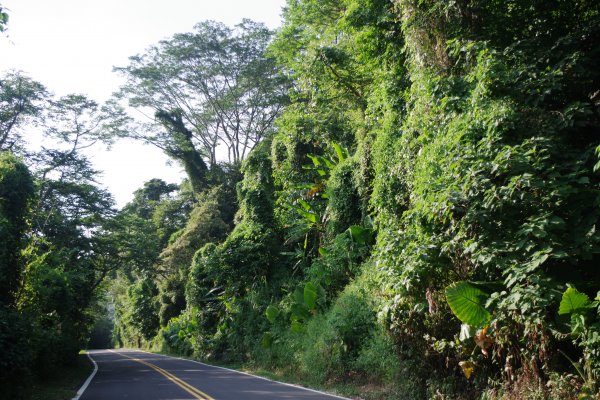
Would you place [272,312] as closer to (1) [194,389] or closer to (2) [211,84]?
(1) [194,389]

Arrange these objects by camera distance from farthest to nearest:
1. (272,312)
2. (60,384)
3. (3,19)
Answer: (272,312) → (60,384) → (3,19)

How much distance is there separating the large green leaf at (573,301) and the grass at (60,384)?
412 inches

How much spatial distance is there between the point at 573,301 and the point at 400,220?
17.2 feet

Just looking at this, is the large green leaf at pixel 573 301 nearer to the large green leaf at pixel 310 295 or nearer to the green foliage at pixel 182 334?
the large green leaf at pixel 310 295

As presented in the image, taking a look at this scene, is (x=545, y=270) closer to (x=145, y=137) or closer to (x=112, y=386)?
(x=112, y=386)

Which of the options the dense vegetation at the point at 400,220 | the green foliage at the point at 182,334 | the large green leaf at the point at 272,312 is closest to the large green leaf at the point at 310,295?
the dense vegetation at the point at 400,220

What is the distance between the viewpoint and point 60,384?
14.8m

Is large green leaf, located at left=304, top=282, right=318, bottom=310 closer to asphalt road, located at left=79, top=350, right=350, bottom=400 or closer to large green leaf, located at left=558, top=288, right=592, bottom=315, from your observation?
asphalt road, located at left=79, top=350, right=350, bottom=400

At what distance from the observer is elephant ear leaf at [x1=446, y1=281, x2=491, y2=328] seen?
7.87 metres

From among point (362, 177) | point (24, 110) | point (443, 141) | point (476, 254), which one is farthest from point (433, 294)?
point (24, 110)

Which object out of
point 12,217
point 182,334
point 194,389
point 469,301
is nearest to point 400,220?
point 469,301

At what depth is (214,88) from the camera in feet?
114

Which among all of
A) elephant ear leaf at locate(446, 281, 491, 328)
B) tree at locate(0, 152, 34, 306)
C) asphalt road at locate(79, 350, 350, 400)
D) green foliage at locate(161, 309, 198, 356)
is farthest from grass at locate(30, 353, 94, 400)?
elephant ear leaf at locate(446, 281, 491, 328)

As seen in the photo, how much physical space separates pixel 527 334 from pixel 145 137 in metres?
31.6
